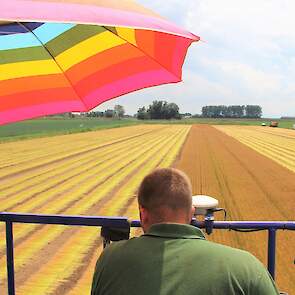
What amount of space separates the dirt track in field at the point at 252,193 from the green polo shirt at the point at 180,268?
399cm

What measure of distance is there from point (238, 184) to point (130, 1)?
10789mm

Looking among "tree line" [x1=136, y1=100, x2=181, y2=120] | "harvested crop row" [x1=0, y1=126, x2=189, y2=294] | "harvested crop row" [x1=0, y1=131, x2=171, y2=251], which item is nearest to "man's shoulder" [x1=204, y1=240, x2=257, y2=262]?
"harvested crop row" [x1=0, y1=126, x2=189, y2=294]

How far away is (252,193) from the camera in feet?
36.1

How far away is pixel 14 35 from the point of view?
285 centimetres

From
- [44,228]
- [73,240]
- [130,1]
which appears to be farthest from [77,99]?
[44,228]

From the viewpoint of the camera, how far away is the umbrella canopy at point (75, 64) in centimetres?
284

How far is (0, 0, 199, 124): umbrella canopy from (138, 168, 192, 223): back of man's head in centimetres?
126

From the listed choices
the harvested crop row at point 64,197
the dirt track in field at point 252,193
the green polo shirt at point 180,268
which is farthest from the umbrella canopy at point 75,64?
the harvested crop row at point 64,197

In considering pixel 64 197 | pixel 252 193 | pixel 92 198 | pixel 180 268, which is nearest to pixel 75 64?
pixel 180 268

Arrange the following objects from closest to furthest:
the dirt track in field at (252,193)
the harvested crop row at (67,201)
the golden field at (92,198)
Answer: the golden field at (92,198) < the harvested crop row at (67,201) < the dirt track in field at (252,193)

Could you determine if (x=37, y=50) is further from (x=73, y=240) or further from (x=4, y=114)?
(x=73, y=240)

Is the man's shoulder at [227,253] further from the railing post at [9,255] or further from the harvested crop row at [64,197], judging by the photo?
the harvested crop row at [64,197]

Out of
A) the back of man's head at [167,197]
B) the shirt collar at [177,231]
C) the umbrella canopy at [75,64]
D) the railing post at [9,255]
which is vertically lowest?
the railing post at [9,255]

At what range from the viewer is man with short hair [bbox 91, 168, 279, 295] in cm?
141
